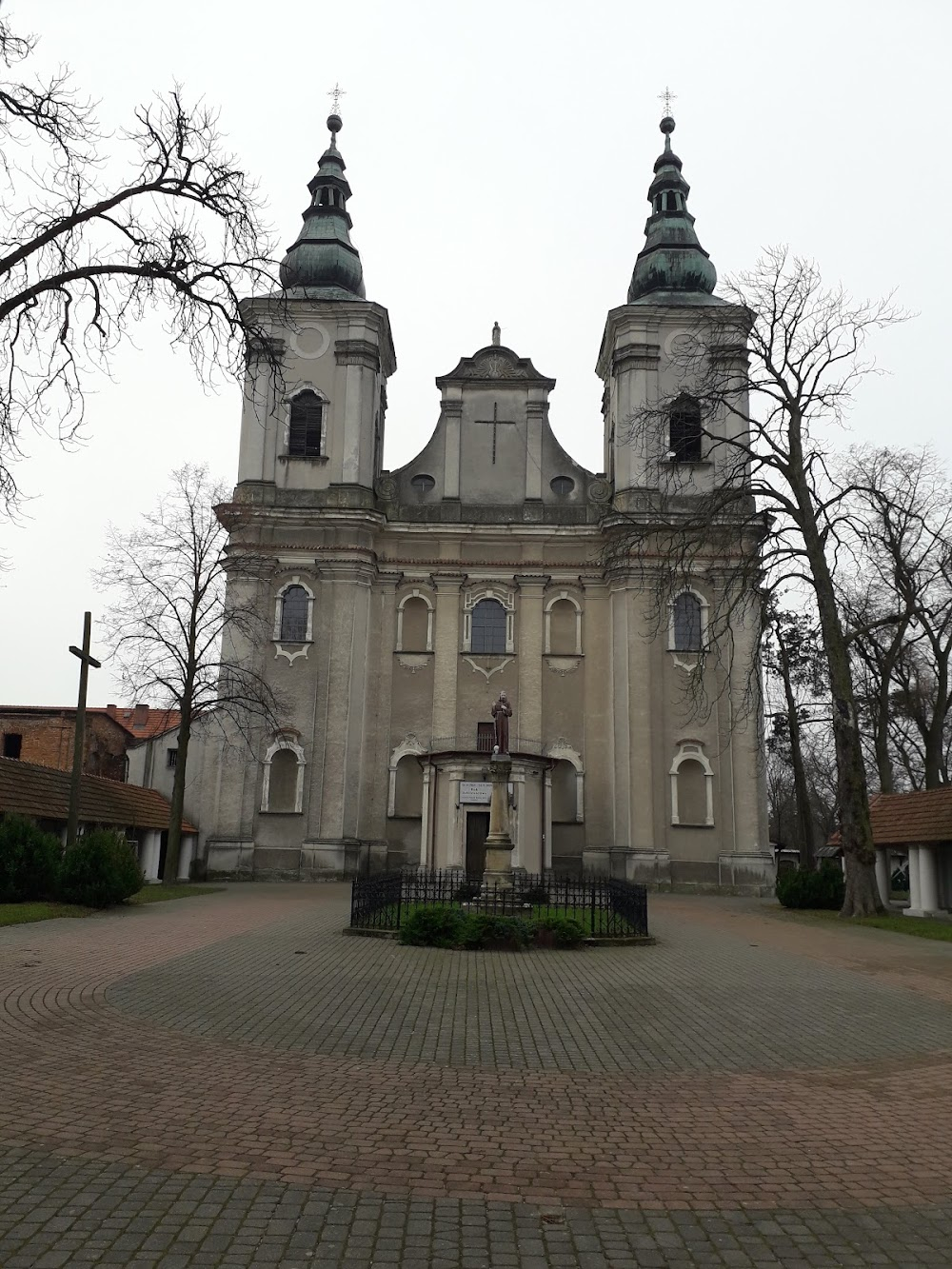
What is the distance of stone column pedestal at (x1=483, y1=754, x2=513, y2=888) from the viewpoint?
19.9 metres

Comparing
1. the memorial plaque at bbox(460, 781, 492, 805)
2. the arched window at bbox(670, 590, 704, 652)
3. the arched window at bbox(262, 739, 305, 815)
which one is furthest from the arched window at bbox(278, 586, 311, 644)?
the arched window at bbox(670, 590, 704, 652)

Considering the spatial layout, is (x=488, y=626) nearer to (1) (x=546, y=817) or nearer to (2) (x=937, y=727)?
(1) (x=546, y=817)

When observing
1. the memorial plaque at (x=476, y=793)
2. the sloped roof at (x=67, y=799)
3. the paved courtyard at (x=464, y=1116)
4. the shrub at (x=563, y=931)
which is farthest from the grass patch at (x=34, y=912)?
the memorial plaque at (x=476, y=793)

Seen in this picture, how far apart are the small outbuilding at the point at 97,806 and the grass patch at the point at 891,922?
665 inches

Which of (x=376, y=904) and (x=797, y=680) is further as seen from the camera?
(x=797, y=680)

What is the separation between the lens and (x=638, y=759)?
3462 centimetres

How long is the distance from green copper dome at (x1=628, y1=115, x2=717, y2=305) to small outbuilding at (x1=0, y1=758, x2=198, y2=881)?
83.1 feet

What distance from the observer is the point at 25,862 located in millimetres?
20578

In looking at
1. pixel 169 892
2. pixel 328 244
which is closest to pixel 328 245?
pixel 328 244

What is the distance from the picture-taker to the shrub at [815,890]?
26.4 metres

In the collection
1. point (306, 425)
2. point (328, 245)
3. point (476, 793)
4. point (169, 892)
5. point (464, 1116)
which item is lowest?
point (464, 1116)

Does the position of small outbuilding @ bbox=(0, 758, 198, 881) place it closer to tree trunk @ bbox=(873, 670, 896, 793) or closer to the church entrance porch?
the church entrance porch

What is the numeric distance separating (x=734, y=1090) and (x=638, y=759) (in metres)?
26.8

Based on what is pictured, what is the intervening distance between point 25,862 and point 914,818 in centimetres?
2044
